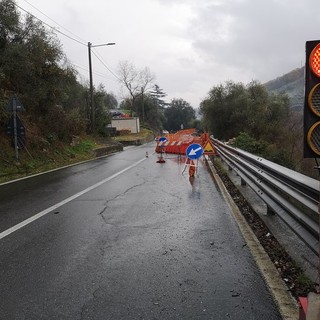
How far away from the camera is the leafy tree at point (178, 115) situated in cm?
10762

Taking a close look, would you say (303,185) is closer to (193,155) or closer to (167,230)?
(167,230)

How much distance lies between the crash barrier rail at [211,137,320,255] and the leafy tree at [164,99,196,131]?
329 ft

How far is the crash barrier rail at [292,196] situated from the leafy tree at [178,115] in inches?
3945

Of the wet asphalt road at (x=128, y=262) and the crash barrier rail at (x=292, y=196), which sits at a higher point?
the crash barrier rail at (x=292, y=196)

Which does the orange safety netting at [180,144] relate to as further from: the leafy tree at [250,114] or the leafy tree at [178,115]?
the leafy tree at [178,115]

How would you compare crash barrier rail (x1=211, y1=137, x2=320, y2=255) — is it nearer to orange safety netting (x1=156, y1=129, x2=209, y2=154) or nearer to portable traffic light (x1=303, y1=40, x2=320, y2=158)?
portable traffic light (x1=303, y1=40, x2=320, y2=158)

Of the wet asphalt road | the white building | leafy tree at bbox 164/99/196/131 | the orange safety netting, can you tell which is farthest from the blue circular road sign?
leafy tree at bbox 164/99/196/131

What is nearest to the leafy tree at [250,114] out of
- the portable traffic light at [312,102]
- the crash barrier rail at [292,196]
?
the crash barrier rail at [292,196]

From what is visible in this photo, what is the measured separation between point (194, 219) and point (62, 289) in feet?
10.8

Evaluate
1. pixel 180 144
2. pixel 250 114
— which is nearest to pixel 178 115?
pixel 250 114

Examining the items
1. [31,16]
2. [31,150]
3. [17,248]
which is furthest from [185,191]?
[31,16]

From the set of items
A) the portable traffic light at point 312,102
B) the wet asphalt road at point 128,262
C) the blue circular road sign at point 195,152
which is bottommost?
the wet asphalt road at point 128,262

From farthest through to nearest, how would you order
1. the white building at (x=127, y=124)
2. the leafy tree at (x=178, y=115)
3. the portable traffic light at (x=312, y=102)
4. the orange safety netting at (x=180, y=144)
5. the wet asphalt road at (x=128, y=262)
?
the leafy tree at (x=178, y=115)
the white building at (x=127, y=124)
the orange safety netting at (x=180, y=144)
the wet asphalt road at (x=128, y=262)
the portable traffic light at (x=312, y=102)

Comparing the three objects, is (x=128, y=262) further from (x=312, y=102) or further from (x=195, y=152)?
(x=195, y=152)
